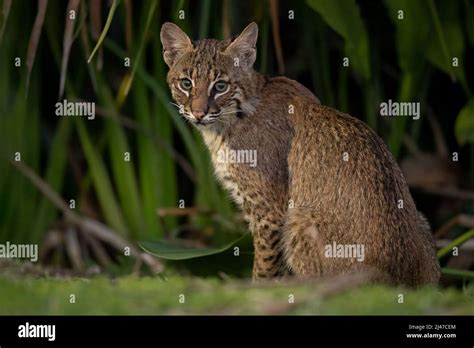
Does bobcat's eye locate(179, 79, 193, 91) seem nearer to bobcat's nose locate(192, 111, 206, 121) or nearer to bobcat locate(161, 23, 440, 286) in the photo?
bobcat locate(161, 23, 440, 286)

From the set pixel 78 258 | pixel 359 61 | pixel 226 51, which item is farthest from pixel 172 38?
pixel 78 258

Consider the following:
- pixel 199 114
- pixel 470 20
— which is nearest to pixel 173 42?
pixel 199 114

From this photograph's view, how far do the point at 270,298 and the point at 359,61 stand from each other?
6.80ft

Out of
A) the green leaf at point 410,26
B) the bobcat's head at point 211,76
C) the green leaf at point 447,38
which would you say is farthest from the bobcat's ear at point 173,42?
the green leaf at point 447,38

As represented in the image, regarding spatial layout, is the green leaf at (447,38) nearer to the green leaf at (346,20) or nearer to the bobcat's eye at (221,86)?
the green leaf at (346,20)

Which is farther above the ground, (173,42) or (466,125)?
(173,42)

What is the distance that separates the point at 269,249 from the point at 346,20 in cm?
142

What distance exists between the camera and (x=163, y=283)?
5.64 metres

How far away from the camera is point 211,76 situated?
6.00 meters

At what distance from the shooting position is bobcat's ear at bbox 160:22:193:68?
6.18 metres

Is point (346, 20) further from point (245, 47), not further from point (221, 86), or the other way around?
point (221, 86)

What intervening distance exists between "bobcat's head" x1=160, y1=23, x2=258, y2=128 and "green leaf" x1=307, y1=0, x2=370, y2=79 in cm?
48

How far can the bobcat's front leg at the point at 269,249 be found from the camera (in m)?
5.96

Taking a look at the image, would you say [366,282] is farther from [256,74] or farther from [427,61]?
[427,61]
